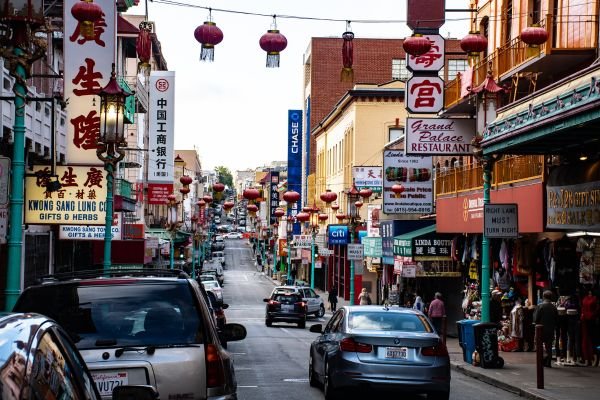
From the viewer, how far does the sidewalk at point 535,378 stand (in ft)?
56.2

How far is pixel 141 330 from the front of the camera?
319 inches

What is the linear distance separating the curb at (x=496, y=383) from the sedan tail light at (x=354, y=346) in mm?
3658

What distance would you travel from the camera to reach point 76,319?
8125 millimetres

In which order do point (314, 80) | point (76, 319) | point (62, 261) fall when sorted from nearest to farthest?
point (76, 319)
point (62, 261)
point (314, 80)

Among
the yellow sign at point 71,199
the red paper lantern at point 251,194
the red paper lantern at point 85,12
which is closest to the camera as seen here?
the red paper lantern at point 85,12

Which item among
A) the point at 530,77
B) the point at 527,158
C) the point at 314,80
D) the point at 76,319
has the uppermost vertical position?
the point at 314,80

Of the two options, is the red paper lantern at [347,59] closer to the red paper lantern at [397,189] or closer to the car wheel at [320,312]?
the red paper lantern at [397,189]

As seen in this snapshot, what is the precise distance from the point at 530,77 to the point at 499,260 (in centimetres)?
595

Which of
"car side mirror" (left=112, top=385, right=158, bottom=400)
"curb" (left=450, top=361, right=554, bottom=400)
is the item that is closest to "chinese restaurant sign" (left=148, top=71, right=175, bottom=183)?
"curb" (left=450, top=361, right=554, bottom=400)

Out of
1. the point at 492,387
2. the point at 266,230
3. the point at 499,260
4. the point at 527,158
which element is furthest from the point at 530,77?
the point at 266,230

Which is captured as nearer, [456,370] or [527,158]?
[456,370]

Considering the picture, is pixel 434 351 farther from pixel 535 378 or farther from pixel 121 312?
pixel 121 312

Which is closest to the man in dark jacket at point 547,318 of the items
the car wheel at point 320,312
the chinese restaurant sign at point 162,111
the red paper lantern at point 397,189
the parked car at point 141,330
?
the parked car at point 141,330

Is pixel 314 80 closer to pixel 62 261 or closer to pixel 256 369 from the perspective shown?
pixel 62 261
